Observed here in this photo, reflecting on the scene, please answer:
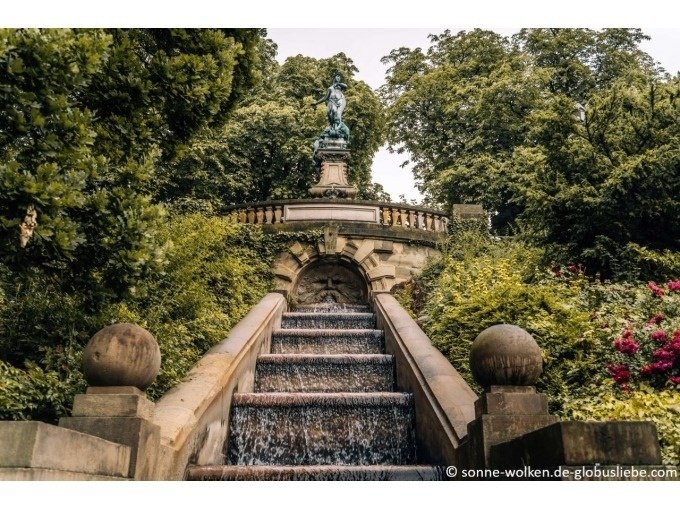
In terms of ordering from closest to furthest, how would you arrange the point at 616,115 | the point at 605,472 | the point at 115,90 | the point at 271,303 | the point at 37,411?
the point at 605,472, the point at 37,411, the point at 115,90, the point at 616,115, the point at 271,303

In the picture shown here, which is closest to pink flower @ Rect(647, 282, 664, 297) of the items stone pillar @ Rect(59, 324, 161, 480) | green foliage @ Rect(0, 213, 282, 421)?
green foliage @ Rect(0, 213, 282, 421)

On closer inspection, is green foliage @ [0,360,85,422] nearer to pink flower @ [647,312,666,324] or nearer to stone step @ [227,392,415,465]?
stone step @ [227,392,415,465]

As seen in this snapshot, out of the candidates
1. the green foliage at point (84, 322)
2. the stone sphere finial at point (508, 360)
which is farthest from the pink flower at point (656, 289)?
the green foliage at point (84, 322)

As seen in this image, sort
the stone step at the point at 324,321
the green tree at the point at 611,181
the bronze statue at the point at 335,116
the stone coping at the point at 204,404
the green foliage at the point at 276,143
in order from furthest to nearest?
the green foliage at the point at 276,143 → the bronze statue at the point at 335,116 → the stone step at the point at 324,321 → the green tree at the point at 611,181 → the stone coping at the point at 204,404

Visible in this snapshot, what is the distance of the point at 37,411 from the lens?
5.20 metres

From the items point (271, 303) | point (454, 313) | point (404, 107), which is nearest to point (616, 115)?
point (454, 313)

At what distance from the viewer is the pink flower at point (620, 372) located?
238 inches

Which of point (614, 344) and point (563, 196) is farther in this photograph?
point (563, 196)

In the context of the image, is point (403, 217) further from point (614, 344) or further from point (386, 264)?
point (614, 344)

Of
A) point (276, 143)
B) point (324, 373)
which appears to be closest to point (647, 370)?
point (324, 373)

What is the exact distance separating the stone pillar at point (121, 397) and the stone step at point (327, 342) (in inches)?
225

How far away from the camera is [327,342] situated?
10164mm

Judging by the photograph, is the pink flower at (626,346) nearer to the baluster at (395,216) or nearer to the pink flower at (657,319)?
the pink flower at (657,319)

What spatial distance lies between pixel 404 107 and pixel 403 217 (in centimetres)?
1240
